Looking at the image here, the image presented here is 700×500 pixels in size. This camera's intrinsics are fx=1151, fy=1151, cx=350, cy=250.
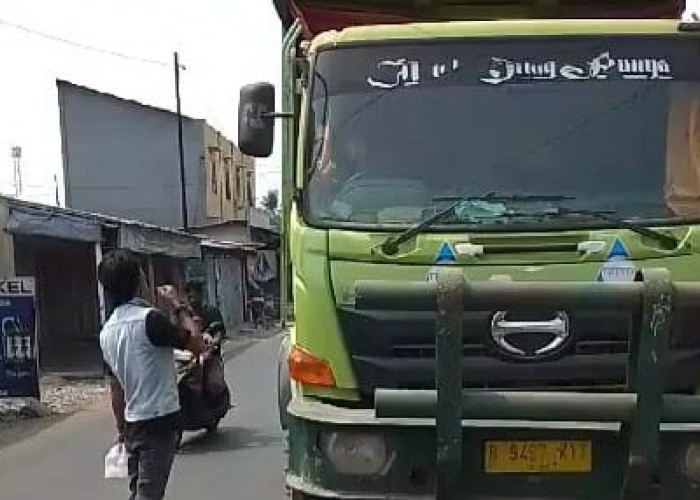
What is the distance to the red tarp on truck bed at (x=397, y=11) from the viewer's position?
6430mm

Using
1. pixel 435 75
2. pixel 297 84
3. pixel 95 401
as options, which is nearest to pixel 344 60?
pixel 435 75

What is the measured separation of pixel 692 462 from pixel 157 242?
832 inches

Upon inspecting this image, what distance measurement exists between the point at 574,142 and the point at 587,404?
4.85ft

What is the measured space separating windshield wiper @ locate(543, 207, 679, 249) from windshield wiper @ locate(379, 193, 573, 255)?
9cm

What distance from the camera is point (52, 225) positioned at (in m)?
18.7

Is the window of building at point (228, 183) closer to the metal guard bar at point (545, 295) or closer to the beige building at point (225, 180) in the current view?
the beige building at point (225, 180)

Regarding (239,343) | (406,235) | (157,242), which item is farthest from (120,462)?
(239,343)

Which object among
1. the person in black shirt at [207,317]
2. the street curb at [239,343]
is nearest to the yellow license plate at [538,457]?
the person in black shirt at [207,317]

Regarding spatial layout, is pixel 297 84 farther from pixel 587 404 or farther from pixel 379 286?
pixel 587 404

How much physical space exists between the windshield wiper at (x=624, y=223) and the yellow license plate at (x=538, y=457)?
3.17 feet

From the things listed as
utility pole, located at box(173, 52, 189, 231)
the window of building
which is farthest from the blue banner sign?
the window of building

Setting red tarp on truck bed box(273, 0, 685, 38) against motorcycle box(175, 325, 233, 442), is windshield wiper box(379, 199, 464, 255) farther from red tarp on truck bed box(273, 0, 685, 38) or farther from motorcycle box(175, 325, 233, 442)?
motorcycle box(175, 325, 233, 442)

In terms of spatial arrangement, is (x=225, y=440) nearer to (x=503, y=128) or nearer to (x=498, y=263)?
(x=503, y=128)

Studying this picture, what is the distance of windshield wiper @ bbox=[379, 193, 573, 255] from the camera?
499 cm
